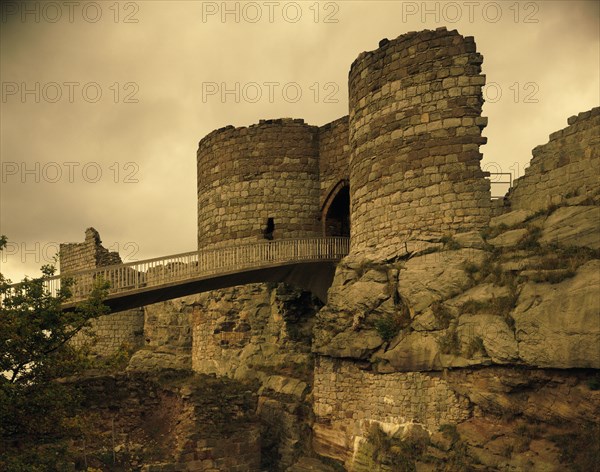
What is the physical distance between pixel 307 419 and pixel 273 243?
5.09 m

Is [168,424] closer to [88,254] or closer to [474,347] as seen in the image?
[474,347]

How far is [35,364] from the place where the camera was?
11992mm

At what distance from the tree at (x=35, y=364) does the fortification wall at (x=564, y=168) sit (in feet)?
29.7

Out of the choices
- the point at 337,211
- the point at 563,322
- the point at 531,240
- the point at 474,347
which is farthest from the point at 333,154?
the point at 563,322

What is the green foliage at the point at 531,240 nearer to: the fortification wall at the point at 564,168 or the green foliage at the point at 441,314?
the fortification wall at the point at 564,168

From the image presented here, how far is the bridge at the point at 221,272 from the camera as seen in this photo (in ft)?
50.7

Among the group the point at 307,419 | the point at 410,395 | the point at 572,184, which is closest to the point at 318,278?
the point at 307,419

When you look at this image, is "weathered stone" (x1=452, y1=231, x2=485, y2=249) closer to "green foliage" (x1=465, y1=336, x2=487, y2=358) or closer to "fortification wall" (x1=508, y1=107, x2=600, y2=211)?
"fortification wall" (x1=508, y1=107, x2=600, y2=211)

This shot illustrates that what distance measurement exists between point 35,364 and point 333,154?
1092 centimetres

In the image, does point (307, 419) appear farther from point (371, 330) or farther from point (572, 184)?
point (572, 184)

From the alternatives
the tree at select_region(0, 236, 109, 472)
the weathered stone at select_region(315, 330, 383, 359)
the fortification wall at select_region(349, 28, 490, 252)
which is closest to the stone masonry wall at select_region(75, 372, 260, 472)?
the tree at select_region(0, 236, 109, 472)

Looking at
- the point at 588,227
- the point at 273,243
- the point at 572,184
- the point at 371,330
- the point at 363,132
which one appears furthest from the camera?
the point at 273,243

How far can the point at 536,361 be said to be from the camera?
1046 cm

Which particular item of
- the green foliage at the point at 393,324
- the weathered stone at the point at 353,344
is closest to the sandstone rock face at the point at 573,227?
the green foliage at the point at 393,324
